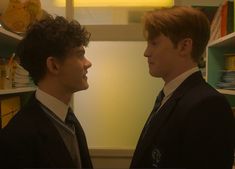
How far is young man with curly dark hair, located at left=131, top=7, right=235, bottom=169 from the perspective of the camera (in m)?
1.14

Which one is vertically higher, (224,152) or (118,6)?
(118,6)

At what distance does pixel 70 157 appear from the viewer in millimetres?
1218

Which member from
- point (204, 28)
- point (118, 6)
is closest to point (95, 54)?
point (118, 6)

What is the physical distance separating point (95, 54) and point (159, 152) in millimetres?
1883

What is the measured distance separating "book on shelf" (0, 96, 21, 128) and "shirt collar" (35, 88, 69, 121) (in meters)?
0.71

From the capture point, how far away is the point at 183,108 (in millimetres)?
1205

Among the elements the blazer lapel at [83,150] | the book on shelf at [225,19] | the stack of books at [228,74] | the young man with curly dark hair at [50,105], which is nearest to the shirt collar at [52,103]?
the young man with curly dark hair at [50,105]

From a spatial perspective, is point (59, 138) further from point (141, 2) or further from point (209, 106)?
point (141, 2)

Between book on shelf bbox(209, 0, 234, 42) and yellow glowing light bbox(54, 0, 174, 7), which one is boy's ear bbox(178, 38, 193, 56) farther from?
yellow glowing light bbox(54, 0, 174, 7)

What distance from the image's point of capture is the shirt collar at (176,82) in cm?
133

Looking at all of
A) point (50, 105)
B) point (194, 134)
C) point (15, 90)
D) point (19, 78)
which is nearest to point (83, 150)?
point (50, 105)

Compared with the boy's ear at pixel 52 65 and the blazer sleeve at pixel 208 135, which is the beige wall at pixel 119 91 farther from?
the blazer sleeve at pixel 208 135

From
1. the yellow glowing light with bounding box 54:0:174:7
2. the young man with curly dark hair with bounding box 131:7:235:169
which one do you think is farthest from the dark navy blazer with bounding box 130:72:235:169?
the yellow glowing light with bounding box 54:0:174:7

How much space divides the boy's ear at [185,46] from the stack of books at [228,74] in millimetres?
868
